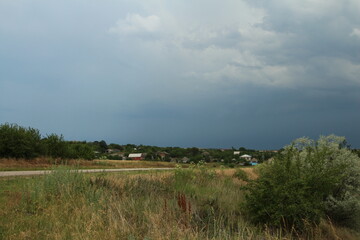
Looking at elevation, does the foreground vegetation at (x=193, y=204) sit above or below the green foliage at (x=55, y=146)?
below

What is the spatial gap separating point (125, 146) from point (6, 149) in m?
46.9

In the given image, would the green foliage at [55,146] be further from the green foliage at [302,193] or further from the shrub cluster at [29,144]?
the green foliage at [302,193]

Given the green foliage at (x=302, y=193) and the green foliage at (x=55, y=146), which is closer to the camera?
Result: the green foliage at (x=302, y=193)

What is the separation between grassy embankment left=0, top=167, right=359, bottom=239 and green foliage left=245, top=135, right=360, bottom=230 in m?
0.80

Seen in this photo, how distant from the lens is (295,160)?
52.7 ft

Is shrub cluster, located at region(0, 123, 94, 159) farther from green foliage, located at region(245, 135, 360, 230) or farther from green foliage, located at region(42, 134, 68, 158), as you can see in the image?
green foliage, located at region(245, 135, 360, 230)

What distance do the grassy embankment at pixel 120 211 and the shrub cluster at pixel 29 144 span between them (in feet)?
43.3

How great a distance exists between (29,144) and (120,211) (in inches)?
863

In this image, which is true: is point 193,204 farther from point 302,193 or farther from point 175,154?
point 175,154

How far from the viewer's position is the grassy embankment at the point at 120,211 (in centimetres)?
737

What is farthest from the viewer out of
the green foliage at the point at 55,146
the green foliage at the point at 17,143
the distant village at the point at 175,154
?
the distant village at the point at 175,154

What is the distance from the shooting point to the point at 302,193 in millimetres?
12953

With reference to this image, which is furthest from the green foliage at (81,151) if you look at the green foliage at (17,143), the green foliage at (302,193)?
the green foliage at (302,193)

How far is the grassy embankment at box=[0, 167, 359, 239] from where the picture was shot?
24.2 feet
